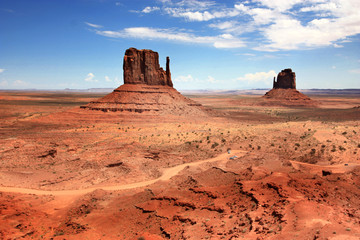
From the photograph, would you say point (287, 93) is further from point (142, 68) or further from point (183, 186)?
point (183, 186)

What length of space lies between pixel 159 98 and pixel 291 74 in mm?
81968

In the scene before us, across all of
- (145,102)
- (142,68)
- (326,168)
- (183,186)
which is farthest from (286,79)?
(183,186)

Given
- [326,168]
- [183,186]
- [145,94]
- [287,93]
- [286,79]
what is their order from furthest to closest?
[286,79], [287,93], [145,94], [183,186], [326,168]

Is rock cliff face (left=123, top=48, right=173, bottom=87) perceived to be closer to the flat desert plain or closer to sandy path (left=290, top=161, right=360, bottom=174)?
the flat desert plain

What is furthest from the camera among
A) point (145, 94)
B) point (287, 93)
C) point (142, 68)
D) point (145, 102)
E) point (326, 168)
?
point (287, 93)

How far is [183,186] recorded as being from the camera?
1806 cm

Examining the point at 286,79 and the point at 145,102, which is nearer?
the point at 145,102

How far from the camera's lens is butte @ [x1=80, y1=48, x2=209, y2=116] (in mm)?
56406

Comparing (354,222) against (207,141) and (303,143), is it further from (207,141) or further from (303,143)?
(207,141)

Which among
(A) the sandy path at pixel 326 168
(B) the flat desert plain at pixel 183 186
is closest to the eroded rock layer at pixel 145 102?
(B) the flat desert plain at pixel 183 186

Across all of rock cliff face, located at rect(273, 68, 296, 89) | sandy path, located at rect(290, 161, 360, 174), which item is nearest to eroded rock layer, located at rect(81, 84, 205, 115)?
sandy path, located at rect(290, 161, 360, 174)

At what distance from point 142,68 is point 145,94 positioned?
7174 millimetres

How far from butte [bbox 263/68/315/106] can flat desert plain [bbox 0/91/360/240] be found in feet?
281

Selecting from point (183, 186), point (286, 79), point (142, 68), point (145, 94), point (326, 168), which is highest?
point (286, 79)
